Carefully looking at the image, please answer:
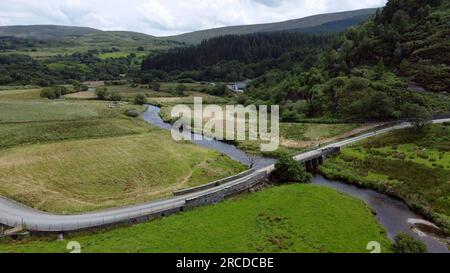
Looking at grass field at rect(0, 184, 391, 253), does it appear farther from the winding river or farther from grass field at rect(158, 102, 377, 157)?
grass field at rect(158, 102, 377, 157)

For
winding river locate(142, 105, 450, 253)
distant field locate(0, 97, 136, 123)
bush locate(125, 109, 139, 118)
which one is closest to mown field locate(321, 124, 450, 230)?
winding river locate(142, 105, 450, 253)

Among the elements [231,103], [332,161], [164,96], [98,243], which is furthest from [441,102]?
[164,96]

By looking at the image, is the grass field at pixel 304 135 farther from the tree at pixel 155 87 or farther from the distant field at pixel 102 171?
the tree at pixel 155 87

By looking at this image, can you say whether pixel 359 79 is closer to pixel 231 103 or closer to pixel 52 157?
pixel 231 103

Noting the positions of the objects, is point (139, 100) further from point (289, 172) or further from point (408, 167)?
point (408, 167)

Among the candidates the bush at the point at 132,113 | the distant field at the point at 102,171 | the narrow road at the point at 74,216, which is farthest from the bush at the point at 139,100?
the narrow road at the point at 74,216

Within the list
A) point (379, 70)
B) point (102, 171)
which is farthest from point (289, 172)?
point (379, 70)
